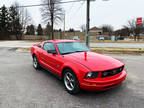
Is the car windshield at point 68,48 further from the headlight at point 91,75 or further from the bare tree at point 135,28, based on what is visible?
the bare tree at point 135,28

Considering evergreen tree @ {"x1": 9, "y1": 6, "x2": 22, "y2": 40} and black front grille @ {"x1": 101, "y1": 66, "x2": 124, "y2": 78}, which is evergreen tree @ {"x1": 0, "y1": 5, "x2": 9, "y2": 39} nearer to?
evergreen tree @ {"x1": 9, "y1": 6, "x2": 22, "y2": 40}

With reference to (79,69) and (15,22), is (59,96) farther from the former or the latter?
Result: (15,22)

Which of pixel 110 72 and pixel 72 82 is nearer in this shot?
pixel 110 72

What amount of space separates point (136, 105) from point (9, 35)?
5069 cm

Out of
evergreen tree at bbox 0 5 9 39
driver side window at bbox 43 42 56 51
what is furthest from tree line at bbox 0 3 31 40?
driver side window at bbox 43 42 56 51

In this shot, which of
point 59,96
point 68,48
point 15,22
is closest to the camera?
point 59,96

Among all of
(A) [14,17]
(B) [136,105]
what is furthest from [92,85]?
(A) [14,17]

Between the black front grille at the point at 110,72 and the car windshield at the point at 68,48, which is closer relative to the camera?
the black front grille at the point at 110,72

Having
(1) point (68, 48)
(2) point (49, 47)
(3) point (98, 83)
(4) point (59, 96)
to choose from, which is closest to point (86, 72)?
(3) point (98, 83)

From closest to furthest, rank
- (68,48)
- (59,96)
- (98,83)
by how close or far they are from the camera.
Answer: (98,83) → (59,96) → (68,48)

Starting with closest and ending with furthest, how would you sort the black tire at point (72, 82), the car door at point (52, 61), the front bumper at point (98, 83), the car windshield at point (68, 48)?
the front bumper at point (98, 83) → the black tire at point (72, 82) → the car door at point (52, 61) → the car windshield at point (68, 48)

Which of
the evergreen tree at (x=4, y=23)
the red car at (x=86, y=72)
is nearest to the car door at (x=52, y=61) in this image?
the red car at (x=86, y=72)

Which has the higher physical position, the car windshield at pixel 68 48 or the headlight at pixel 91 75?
the car windshield at pixel 68 48

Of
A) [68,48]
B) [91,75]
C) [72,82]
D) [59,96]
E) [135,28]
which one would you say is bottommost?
[59,96]
